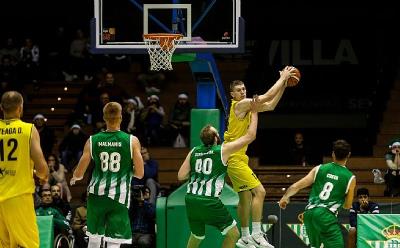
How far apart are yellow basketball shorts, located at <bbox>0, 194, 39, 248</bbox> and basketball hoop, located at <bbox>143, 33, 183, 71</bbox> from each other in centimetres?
403

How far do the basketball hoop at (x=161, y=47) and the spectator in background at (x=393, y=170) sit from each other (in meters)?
6.68

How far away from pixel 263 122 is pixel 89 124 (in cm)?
438

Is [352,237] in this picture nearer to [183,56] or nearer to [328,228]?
[183,56]

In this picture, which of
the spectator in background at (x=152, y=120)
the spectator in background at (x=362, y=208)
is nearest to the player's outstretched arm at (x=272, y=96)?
the spectator in background at (x=362, y=208)

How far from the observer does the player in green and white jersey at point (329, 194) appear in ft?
40.4

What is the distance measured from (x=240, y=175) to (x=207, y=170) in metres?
0.97

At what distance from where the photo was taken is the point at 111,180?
12195mm

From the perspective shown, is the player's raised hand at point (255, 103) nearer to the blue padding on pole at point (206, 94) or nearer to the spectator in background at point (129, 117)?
the blue padding on pole at point (206, 94)

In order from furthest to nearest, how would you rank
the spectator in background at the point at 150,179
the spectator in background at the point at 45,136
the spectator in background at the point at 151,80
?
the spectator in background at the point at 151,80, the spectator in background at the point at 45,136, the spectator in background at the point at 150,179

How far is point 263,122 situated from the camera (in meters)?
24.9

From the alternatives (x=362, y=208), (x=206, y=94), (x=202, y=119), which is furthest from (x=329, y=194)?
(x=362, y=208)

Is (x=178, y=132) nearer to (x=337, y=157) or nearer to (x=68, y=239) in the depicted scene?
(x=68, y=239)

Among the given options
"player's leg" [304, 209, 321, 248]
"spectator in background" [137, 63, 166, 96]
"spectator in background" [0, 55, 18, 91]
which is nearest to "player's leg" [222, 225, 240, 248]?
"player's leg" [304, 209, 321, 248]

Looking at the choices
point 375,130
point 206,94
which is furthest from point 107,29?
point 375,130
